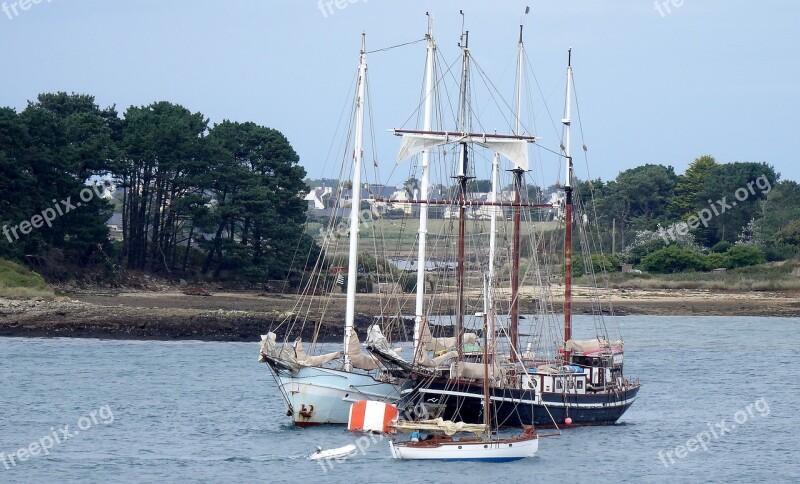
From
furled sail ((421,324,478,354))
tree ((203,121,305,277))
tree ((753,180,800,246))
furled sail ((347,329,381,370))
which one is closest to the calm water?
furled sail ((347,329,381,370))

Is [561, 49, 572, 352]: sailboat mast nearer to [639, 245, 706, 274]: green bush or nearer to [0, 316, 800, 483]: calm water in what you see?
[0, 316, 800, 483]: calm water

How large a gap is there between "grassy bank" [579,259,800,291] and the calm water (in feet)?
182

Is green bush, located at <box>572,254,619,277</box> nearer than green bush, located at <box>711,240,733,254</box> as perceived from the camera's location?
Yes

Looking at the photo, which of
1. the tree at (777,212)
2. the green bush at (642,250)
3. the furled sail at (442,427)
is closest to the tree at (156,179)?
the green bush at (642,250)

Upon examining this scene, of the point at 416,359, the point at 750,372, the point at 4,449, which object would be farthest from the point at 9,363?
the point at 750,372

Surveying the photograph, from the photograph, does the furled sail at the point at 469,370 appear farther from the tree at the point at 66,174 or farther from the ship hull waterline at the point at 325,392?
the tree at the point at 66,174

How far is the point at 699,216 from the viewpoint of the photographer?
175000mm

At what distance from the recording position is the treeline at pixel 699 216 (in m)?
149

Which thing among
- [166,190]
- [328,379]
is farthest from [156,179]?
[328,379]

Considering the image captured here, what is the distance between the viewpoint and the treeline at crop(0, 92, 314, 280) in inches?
3996

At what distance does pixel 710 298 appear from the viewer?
131 m

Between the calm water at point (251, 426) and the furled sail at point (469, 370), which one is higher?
the furled sail at point (469, 370)

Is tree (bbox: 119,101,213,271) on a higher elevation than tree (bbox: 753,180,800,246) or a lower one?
lower

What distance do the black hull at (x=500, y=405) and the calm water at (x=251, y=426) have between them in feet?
3.50
